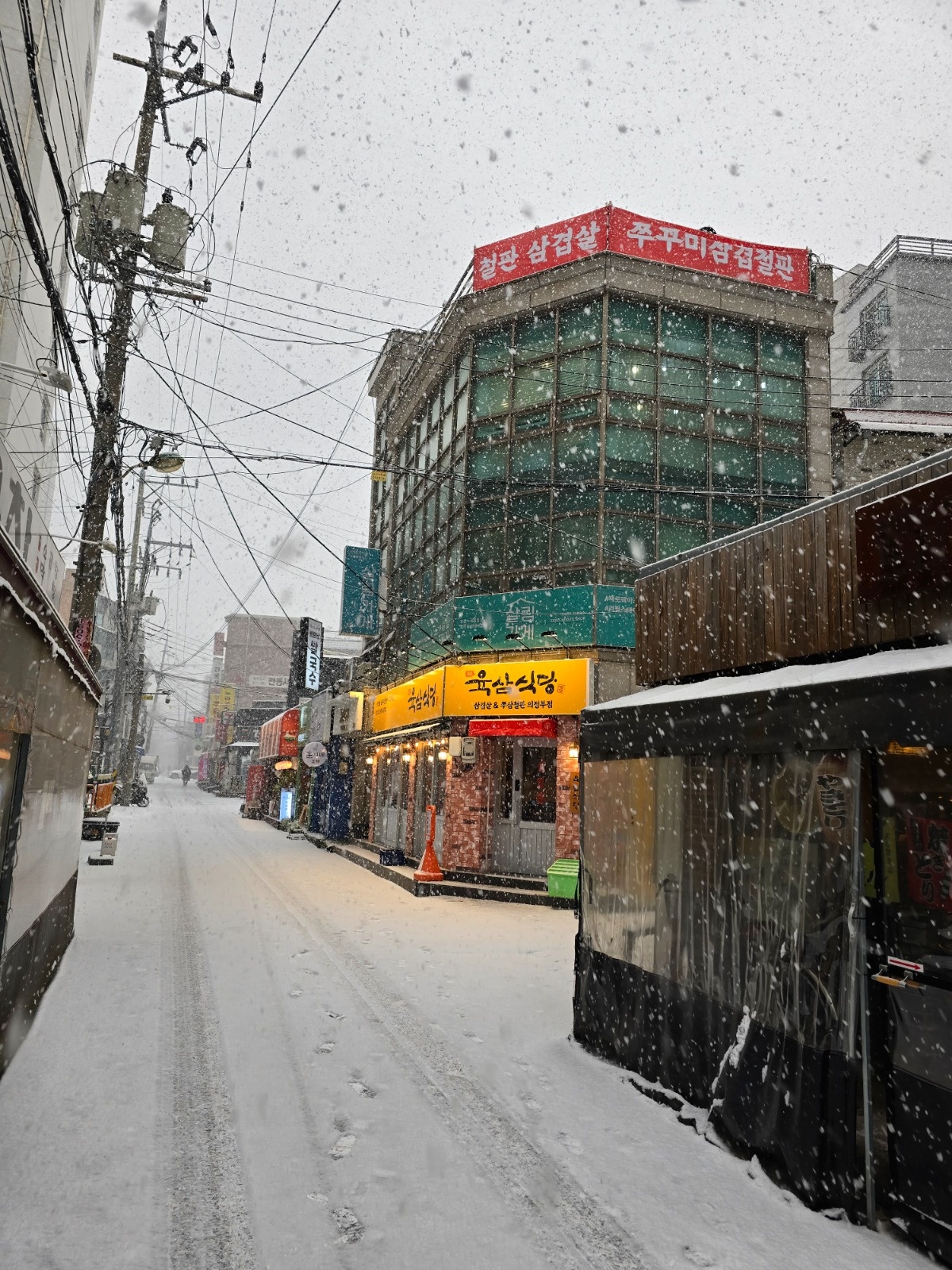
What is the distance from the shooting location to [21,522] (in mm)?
8875

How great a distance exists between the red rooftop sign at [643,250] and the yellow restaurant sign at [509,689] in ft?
31.9

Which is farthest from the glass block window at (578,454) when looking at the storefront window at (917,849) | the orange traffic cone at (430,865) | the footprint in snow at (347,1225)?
the footprint in snow at (347,1225)

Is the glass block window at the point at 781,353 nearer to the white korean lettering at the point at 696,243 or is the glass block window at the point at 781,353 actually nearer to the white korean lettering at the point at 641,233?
the white korean lettering at the point at 696,243

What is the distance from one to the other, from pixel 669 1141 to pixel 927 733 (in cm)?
302

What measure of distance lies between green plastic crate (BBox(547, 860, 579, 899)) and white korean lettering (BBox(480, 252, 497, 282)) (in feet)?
46.4

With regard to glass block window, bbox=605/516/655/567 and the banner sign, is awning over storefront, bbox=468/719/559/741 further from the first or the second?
the banner sign

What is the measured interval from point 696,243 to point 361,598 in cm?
1390

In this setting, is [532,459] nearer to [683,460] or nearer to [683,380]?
[683,460]

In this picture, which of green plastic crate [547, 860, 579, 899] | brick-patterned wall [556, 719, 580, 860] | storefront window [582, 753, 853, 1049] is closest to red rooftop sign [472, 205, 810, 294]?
brick-patterned wall [556, 719, 580, 860]

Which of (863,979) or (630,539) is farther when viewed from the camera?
(630,539)

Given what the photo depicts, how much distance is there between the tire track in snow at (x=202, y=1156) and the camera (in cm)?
344

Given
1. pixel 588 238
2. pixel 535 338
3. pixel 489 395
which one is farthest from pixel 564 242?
pixel 489 395

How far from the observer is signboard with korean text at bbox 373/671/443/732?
A: 17141 millimetres

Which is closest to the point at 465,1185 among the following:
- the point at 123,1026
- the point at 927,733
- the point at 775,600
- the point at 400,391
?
the point at 927,733
